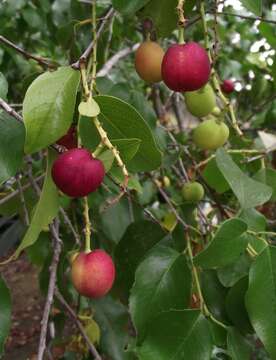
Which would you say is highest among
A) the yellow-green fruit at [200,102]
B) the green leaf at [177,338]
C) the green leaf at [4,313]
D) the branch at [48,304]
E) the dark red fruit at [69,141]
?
the dark red fruit at [69,141]

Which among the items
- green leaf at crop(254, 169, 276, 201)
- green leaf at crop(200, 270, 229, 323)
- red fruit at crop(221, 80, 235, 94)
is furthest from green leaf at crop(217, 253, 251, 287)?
red fruit at crop(221, 80, 235, 94)

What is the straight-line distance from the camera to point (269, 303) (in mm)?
693

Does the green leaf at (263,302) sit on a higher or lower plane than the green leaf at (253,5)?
lower

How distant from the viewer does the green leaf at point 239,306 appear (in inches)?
29.5

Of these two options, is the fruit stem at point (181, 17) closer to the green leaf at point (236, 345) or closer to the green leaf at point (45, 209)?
the green leaf at point (45, 209)

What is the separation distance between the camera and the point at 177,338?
2.33 ft

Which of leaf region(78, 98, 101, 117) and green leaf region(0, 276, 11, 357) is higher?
leaf region(78, 98, 101, 117)

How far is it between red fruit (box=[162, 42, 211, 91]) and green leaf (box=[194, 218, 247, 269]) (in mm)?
194

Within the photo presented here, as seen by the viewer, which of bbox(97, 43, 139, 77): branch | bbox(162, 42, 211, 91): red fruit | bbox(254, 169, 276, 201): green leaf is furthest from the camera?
bbox(97, 43, 139, 77): branch

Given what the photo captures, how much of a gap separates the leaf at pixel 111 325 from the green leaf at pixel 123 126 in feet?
1.64

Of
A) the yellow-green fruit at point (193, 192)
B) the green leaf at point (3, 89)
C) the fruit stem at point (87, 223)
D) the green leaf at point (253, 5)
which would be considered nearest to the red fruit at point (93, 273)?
the fruit stem at point (87, 223)

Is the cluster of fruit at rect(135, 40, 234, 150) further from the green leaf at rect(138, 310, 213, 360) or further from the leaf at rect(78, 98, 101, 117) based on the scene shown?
the green leaf at rect(138, 310, 213, 360)

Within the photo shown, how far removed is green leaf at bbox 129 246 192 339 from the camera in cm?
76

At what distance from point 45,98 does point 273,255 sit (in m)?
0.37
